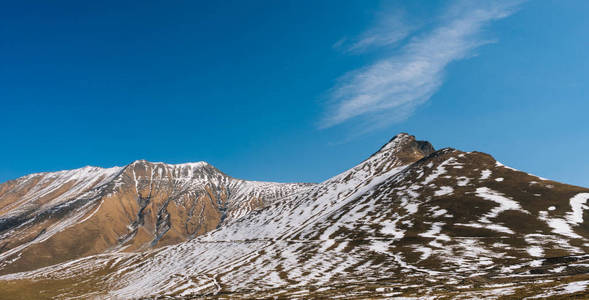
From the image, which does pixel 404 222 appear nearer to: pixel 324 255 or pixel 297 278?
pixel 324 255

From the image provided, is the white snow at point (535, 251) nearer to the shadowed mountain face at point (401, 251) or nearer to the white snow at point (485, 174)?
the shadowed mountain face at point (401, 251)

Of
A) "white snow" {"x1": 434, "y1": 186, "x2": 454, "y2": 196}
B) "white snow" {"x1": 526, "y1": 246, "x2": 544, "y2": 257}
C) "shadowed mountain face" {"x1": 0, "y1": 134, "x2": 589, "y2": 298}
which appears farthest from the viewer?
"white snow" {"x1": 434, "y1": 186, "x2": 454, "y2": 196}

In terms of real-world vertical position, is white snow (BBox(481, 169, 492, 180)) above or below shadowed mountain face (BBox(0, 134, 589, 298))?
above

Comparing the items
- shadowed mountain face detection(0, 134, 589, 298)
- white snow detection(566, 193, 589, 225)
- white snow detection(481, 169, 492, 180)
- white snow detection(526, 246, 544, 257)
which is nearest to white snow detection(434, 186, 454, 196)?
shadowed mountain face detection(0, 134, 589, 298)

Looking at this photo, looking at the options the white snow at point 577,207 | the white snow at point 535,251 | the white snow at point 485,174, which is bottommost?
the white snow at point 535,251

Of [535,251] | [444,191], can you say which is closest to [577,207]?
[444,191]

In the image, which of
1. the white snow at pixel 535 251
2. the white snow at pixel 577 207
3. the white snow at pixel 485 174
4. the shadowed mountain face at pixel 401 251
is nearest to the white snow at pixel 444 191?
the shadowed mountain face at pixel 401 251

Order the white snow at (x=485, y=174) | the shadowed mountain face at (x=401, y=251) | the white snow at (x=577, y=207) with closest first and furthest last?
the shadowed mountain face at (x=401, y=251) → the white snow at (x=577, y=207) → the white snow at (x=485, y=174)

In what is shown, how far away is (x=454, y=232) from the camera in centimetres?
10812

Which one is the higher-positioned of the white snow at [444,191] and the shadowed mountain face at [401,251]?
the white snow at [444,191]

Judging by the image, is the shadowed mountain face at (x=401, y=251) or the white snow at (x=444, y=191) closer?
the shadowed mountain face at (x=401, y=251)

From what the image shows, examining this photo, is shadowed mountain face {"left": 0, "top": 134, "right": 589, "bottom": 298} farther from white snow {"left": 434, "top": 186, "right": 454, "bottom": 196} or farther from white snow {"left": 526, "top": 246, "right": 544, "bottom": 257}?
white snow {"left": 434, "top": 186, "right": 454, "bottom": 196}

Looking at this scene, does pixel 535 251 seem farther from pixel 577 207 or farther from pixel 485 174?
pixel 485 174

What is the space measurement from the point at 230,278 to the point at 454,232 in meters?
69.8
